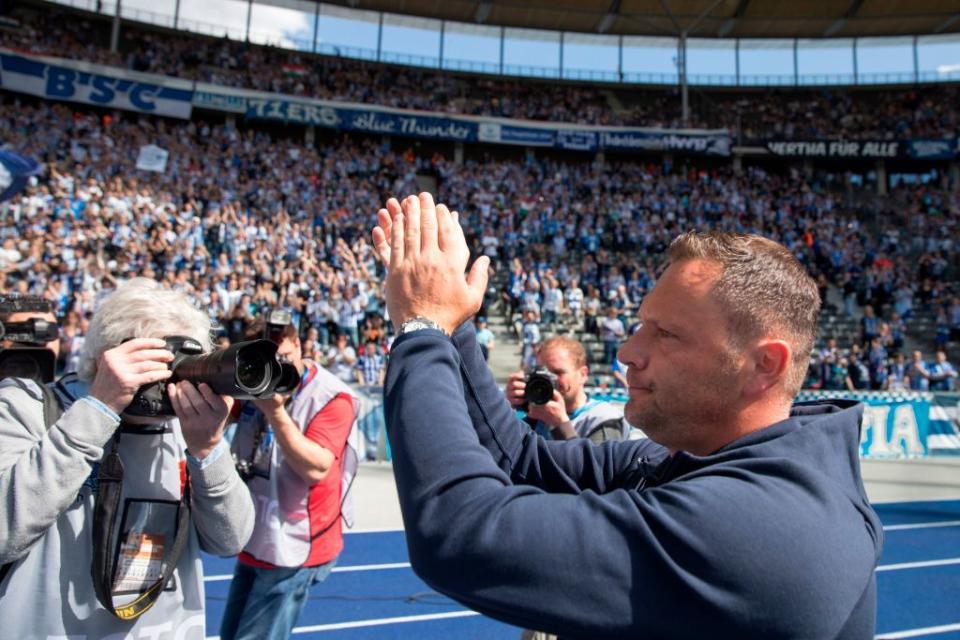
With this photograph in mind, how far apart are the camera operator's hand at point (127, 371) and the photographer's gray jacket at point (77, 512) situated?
0.04 metres

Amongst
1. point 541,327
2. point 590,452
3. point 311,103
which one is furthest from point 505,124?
point 590,452

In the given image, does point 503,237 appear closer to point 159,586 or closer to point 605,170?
point 605,170

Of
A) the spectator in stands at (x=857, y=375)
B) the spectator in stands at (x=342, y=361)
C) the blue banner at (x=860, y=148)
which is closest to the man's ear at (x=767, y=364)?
the spectator in stands at (x=342, y=361)

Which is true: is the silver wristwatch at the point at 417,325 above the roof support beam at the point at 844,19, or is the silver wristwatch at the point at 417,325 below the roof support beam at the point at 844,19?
below

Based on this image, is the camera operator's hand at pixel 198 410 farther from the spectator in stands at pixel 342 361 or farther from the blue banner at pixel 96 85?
the blue banner at pixel 96 85

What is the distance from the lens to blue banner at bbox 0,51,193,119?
23.3 m

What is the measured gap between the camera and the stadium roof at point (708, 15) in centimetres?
3020

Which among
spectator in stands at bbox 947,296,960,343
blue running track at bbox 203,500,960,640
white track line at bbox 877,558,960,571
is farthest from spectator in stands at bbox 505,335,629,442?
spectator in stands at bbox 947,296,960,343

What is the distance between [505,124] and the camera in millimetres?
29938

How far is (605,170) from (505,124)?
16.0 feet

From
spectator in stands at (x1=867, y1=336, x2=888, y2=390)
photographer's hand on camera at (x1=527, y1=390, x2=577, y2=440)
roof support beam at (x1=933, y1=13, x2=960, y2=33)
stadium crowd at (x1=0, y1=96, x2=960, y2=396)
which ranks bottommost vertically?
photographer's hand on camera at (x1=527, y1=390, x2=577, y2=440)

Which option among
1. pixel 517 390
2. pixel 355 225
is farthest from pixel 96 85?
pixel 517 390

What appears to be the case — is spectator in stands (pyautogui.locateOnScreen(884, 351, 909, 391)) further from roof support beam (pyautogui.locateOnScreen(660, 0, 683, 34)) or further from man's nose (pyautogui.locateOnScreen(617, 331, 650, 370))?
roof support beam (pyautogui.locateOnScreen(660, 0, 683, 34))

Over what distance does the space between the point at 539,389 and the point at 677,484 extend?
2.10 meters
